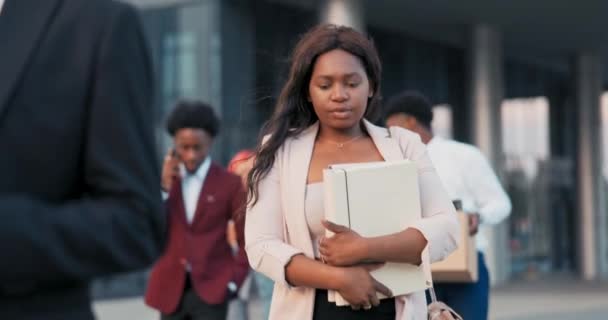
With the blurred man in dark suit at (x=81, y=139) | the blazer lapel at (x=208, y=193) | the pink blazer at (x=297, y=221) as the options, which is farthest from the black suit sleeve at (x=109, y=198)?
the blazer lapel at (x=208, y=193)

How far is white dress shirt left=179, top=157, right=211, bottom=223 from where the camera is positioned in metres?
6.35

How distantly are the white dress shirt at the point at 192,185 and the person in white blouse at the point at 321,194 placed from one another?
7.63ft

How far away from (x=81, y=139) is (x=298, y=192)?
1929mm

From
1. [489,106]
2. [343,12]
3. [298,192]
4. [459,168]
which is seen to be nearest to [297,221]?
[298,192]

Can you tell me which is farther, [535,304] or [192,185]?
[535,304]

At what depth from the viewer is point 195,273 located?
6.21 meters

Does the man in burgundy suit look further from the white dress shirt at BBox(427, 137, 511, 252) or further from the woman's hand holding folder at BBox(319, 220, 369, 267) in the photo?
the woman's hand holding folder at BBox(319, 220, 369, 267)

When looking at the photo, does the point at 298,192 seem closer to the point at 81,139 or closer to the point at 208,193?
the point at 81,139

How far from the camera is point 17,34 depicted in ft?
6.36

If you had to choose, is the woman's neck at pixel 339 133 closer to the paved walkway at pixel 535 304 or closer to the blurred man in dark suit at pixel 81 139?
the blurred man in dark suit at pixel 81 139

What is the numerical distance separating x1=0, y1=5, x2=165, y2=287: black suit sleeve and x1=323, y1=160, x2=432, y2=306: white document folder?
1752mm

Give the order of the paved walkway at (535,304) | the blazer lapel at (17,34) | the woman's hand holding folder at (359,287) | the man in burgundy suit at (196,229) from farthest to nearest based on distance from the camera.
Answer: the paved walkway at (535,304)
the man in burgundy suit at (196,229)
the woman's hand holding folder at (359,287)
the blazer lapel at (17,34)

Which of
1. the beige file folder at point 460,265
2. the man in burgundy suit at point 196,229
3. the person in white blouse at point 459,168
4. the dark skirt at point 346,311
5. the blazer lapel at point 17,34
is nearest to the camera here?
the blazer lapel at point 17,34

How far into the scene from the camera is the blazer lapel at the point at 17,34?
189cm
